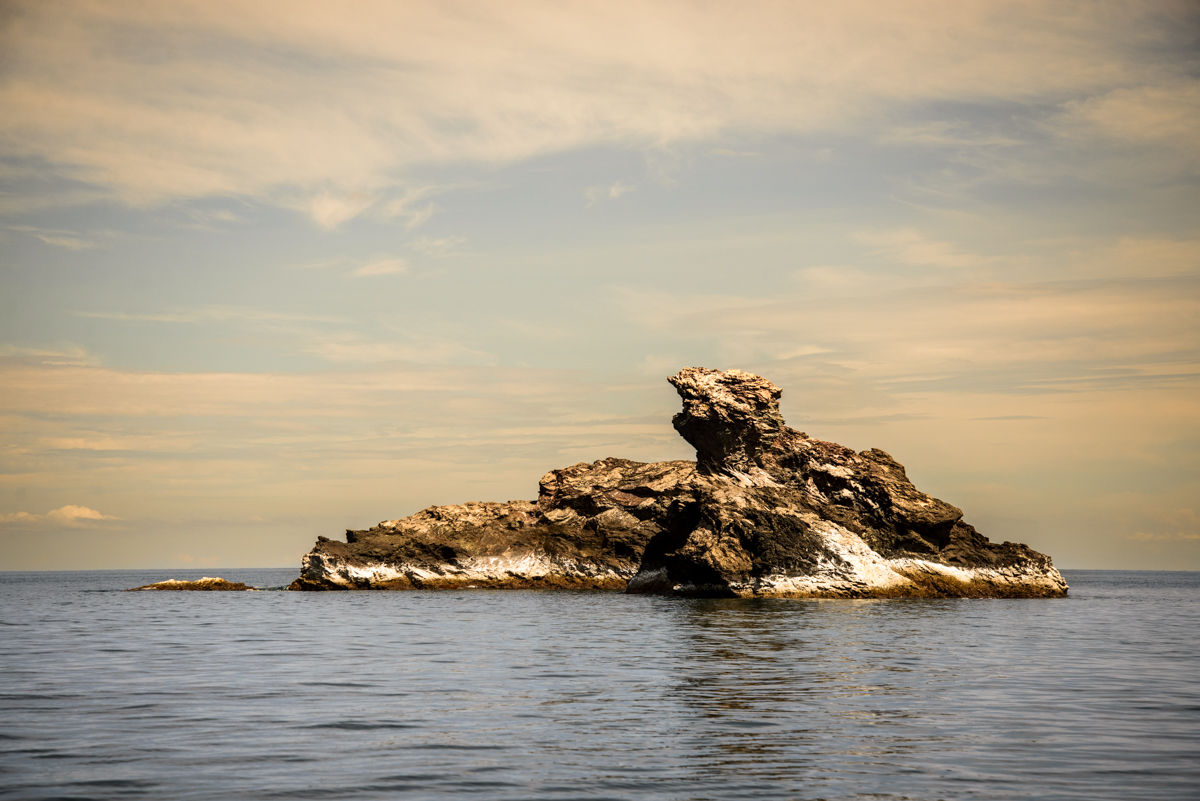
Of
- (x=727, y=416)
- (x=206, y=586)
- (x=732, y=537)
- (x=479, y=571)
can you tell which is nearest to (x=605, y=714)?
(x=732, y=537)

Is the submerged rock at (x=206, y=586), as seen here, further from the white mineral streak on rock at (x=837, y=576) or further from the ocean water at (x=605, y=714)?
the ocean water at (x=605, y=714)

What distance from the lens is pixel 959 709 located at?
1977cm

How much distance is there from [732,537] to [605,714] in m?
45.0

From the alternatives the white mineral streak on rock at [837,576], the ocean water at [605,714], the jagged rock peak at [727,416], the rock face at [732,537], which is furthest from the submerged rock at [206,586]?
the ocean water at [605,714]

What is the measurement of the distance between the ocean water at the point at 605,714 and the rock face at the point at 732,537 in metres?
22.2

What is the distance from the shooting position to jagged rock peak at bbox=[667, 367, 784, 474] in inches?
2753

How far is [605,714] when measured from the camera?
19078 mm

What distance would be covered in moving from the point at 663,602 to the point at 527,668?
33657 mm

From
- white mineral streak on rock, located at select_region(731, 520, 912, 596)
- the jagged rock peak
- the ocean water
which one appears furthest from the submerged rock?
the ocean water

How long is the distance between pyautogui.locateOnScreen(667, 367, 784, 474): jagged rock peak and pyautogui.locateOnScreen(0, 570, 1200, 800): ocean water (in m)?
30.6

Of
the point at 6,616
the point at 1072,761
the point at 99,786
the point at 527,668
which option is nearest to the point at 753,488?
the point at 527,668

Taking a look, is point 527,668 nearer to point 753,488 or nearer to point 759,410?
point 753,488

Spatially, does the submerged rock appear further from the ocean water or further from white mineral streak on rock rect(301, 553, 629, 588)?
the ocean water

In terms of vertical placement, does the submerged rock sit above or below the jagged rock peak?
below
